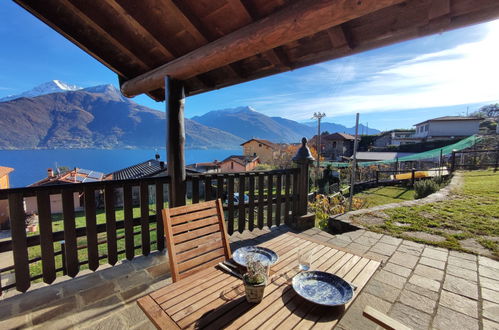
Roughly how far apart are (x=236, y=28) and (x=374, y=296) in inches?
106

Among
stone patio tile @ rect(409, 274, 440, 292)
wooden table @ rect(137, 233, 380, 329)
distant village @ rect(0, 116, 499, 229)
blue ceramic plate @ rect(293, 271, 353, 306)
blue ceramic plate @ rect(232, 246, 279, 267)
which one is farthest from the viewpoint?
distant village @ rect(0, 116, 499, 229)

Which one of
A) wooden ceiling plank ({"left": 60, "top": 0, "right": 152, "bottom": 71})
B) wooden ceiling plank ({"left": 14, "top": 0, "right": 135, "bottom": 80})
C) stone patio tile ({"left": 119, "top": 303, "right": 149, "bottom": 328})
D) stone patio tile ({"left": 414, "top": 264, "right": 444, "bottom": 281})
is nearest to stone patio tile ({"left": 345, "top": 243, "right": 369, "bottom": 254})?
stone patio tile ({"left": 414, "top": 264, "right": 444, "bottom": 281})

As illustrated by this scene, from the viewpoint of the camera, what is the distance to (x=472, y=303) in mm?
1792

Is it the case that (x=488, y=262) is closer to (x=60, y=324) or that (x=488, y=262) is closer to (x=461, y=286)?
(x=461, y=286)

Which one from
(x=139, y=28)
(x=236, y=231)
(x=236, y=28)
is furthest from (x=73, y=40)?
(x=236, y=231)

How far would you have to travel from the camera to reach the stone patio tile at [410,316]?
157 cm

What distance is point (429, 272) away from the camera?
7.38 feet

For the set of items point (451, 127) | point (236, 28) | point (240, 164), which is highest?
point (451, 127)

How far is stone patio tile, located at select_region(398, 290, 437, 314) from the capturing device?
173 cm

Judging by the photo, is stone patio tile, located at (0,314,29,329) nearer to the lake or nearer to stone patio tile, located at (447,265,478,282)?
stone patio tile, located at (447,265,478,282)

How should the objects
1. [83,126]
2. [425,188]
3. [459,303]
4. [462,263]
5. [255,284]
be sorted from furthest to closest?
[83,126] → [425,188] → [462,263] → [459,303] → [255,284]

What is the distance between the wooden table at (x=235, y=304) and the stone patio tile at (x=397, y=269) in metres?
1.26

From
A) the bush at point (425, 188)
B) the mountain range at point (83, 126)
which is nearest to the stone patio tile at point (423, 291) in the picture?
the bush at point (425, 188)

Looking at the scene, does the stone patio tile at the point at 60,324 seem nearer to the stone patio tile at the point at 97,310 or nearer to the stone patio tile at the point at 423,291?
the stone patio tile at the point at 97,310
